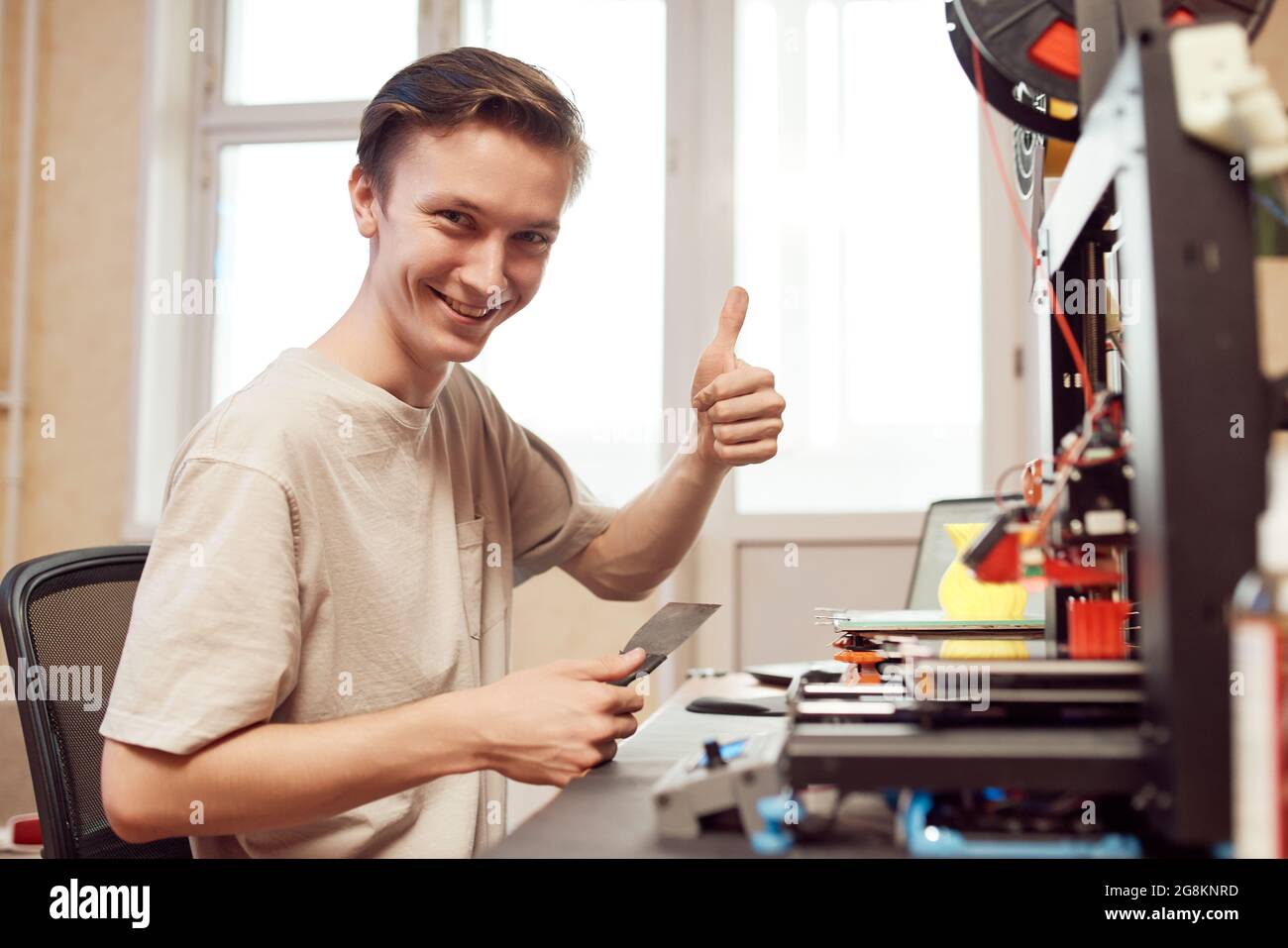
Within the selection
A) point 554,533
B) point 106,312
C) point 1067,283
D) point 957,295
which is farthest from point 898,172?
point 106,312

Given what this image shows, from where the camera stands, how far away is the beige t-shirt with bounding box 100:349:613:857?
0.79 metres

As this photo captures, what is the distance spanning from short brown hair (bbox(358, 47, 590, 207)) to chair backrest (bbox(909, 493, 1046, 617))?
3.18ft

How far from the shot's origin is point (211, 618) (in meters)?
0.79

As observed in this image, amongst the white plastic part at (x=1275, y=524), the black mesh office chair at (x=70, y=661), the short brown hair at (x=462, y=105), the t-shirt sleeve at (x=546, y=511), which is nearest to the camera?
the white plastic part at (x=1275, y=524)

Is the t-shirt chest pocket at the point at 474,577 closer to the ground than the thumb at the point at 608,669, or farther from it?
farther from it

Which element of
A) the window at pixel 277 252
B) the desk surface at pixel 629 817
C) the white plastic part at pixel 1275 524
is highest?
the window at pixel 277 252

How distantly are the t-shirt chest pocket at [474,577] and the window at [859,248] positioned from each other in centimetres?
166

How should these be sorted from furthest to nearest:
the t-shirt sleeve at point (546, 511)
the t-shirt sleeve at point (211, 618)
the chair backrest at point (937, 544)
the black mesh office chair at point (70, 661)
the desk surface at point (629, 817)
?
the chair backrest at point (937, 544) → the t-shirt sleeve at point (546, 511) → the black mesh office chair at point (70, 661) → the t-shirt sleeve at point (211, 618) → the desk surface at point (629, 817)

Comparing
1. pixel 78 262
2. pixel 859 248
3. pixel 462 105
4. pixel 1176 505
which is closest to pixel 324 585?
pixel 462 105

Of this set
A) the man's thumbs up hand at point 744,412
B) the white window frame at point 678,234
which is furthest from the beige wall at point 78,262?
the man's thumbs up hand at point 744,412

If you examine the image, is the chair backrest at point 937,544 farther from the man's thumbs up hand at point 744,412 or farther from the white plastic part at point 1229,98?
the white plastic part at point 1229,98

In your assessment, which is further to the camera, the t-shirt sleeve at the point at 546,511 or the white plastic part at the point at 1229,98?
the t-shirt sleeve at the point at 546,511

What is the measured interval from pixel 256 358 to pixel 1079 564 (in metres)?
2.80

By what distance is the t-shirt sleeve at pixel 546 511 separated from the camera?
4.54ft
